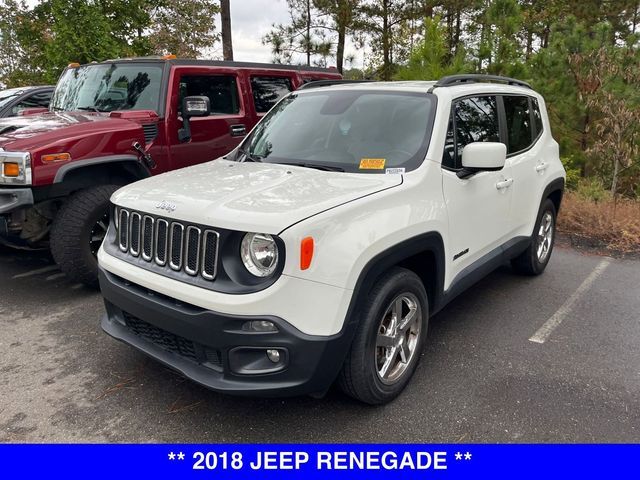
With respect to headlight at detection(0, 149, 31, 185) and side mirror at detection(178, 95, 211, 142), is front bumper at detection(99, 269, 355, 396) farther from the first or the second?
side mirror at detection(178, 95, 211, 142)

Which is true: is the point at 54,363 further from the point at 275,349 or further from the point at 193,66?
the point at 193,66

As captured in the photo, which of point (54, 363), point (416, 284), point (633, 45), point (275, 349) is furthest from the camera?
point (633, 45)

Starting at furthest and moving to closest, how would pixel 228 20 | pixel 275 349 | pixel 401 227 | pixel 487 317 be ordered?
1. pixel 228 20
2. pixel 487 317
3. pixel 401 227
4. pixel 275 349

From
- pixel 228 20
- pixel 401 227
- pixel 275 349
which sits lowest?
pixel 275 349

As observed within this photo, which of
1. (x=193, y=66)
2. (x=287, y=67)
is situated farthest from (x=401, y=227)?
(x=287, y=67)

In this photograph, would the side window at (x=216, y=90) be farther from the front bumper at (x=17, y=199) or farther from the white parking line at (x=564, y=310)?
the white parking line at (x=564, y=310)

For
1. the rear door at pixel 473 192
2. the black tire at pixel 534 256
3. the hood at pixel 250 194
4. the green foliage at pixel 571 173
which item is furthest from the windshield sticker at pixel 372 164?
the green foliage at pixel 571 173

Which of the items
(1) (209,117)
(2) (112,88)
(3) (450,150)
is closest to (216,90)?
(1) (209,117)

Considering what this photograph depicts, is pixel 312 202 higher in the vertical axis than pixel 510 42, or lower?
lower

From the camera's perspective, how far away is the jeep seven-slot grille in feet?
8.48

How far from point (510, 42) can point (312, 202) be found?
7801mm

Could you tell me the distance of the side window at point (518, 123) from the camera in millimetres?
4371

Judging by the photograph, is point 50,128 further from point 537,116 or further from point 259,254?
point 537,116

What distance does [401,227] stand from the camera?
2863mm
